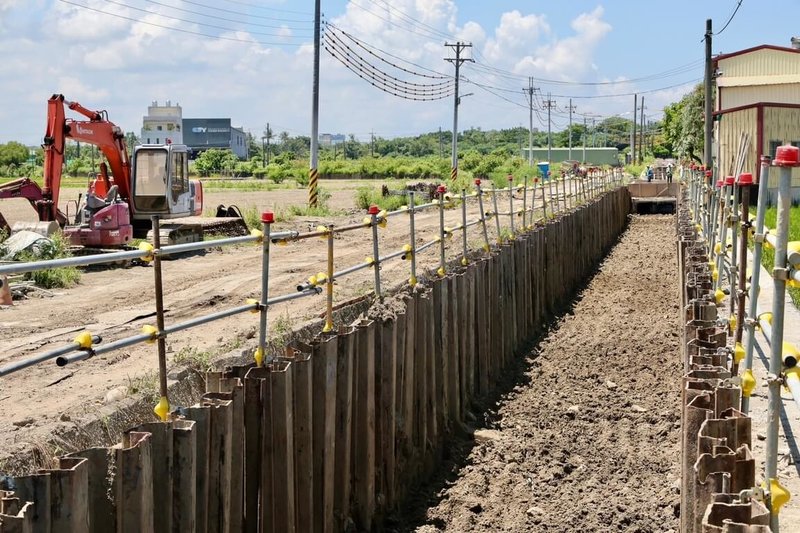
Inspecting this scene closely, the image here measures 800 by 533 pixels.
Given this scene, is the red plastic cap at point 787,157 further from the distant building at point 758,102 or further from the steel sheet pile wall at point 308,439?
the distant building at point 758,102

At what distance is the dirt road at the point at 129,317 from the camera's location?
8734 mm

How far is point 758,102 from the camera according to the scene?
45375mm

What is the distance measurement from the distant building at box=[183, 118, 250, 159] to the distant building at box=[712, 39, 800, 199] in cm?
14211

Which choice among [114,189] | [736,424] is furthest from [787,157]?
[114,189]

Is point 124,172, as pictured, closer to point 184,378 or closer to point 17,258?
point 17,258

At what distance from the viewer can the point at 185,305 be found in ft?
48.1

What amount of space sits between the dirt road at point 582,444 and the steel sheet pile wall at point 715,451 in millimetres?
1493

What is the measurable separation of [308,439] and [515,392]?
17.7 feet

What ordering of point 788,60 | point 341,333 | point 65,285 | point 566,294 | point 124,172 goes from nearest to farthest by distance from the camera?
point 341,333
point 65,285
point 566,294
point 124,172
point 788,60

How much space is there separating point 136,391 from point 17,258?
31.4 ft

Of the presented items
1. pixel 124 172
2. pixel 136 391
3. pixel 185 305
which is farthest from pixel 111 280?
pixel 136 391

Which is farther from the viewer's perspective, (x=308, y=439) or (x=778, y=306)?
(x=308, y=439)

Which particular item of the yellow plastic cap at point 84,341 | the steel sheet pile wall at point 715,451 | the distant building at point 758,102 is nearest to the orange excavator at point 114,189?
the steel sheet pile wall at point 715,451

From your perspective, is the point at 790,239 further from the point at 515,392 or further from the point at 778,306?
the point at 778,306
